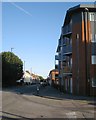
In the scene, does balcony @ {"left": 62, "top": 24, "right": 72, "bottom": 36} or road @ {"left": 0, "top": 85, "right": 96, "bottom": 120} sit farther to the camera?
balcony @ {"left": 62, "top": 24, "right": 72, "bottom": 36}

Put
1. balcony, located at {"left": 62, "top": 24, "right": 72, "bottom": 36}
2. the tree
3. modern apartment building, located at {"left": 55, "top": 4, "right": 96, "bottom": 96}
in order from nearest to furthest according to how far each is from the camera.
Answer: modern apartment building, located at {"left": 55, "top": 4, "right": 96, "bottom": 96} < balcony, located at {"left": 62, "top": 24, "right": 72, "bottom": 36} < the tree

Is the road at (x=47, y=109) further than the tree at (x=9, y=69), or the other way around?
the tree at (x=9, y=69)

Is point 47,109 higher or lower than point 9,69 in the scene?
lower

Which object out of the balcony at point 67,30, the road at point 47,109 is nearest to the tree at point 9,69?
the balcony at point 67,30

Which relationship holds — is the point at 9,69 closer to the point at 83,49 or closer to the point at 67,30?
the point at 67,30

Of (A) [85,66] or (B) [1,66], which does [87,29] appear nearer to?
(A) [85,66]

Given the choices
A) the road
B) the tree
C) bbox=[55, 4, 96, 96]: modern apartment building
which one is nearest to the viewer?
the road

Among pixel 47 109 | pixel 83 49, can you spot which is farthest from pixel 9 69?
pixel 47 109

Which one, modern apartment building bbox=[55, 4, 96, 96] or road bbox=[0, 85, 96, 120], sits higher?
modern apartment building bbox=[55, 4, 96, 96]

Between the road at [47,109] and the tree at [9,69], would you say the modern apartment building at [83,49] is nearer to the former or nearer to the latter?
the road at [47,109]

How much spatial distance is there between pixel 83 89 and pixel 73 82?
264cm

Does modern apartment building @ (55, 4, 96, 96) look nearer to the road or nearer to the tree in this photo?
the road

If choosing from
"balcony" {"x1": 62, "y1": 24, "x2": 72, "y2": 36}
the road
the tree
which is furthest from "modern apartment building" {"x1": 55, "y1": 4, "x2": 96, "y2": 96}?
the tree

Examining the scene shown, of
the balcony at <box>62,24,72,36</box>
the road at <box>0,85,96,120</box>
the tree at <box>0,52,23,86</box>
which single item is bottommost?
the road at <box>0,85,96,120</box>
